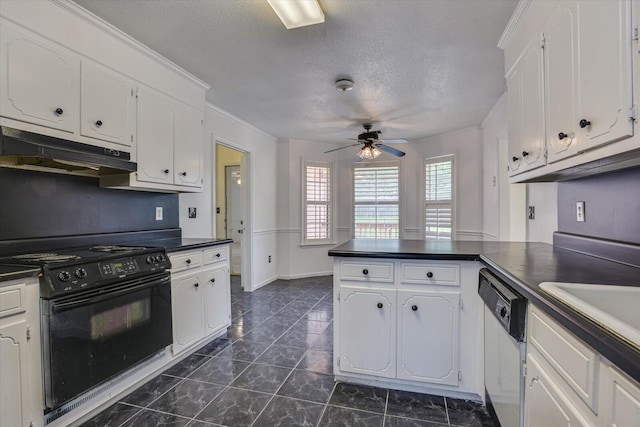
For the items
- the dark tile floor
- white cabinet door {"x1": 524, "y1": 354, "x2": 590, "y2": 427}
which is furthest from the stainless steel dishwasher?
the dark tile floor

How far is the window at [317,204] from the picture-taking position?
557 centimetres

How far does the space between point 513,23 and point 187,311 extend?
3.12m

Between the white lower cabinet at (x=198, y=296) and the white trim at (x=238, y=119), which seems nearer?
the white lower cabinet at (x=198, y=296)

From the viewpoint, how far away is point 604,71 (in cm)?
110

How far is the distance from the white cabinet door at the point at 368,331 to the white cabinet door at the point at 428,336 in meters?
0.06

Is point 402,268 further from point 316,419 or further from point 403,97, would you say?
→ point 403,97

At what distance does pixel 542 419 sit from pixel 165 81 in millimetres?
3175

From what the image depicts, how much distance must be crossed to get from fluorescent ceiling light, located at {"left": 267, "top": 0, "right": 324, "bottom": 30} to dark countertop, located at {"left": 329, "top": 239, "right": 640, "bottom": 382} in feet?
4.86

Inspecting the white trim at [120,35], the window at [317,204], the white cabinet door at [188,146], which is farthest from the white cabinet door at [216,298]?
the window at [317,204]

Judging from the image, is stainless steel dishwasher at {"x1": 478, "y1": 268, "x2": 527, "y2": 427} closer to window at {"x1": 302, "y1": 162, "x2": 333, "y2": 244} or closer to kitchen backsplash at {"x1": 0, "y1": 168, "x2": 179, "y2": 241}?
A: kitchen backsplash at {"x1": 0, "y1": 168, "x2": 179, "y2": 241}

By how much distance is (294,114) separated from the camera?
4020mm

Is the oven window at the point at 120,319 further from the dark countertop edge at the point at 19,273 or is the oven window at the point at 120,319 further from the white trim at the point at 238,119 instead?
the white trim at the point at 238,119

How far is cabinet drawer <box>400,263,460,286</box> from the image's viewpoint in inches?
76.3

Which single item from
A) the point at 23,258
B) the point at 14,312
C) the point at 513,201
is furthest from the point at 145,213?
the point at 513,201
